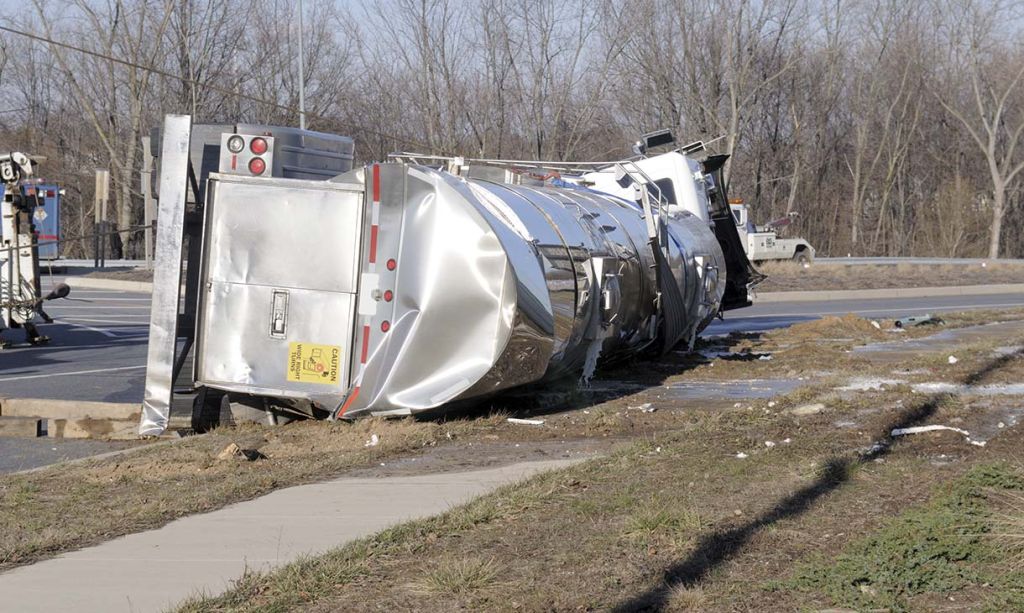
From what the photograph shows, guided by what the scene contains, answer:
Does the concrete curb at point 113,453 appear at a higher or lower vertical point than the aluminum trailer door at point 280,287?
lower

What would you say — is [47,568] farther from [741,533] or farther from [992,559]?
[992,559]

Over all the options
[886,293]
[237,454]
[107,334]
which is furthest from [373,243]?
[886,293]

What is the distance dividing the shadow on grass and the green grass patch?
1.34ft

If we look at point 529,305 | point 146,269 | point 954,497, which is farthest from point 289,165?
point 146,269

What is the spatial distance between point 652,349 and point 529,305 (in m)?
5.08

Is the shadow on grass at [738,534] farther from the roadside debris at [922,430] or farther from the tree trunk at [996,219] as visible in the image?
the tree trunk at [996,219]

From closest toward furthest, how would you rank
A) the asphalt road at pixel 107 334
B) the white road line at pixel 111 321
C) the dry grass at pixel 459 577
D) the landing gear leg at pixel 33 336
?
1. the dry grass at pixel 459 577
2. the asphalt road at pixel 107 334
3. the landing gear leg at pixel 33 336
4. the white road line at pixel 111 321

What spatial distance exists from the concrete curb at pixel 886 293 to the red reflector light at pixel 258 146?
20.2 m

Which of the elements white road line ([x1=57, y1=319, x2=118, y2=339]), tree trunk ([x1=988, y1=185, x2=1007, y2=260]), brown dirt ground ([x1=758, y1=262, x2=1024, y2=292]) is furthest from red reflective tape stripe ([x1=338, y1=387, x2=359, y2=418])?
tree trunk ([x1=988, y1=185, x2=1007, y2=260])

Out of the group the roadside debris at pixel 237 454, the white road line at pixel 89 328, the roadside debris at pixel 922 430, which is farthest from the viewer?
the white road line at pixel 89 328

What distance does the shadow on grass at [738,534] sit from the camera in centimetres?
480

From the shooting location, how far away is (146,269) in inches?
1341

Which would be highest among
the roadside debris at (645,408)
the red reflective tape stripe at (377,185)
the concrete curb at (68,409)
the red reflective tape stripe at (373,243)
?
the red reflective tape stripe at (377,185)

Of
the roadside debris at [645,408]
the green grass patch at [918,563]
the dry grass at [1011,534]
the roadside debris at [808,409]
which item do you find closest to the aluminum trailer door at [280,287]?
A: the roadside debris at [645,408]
